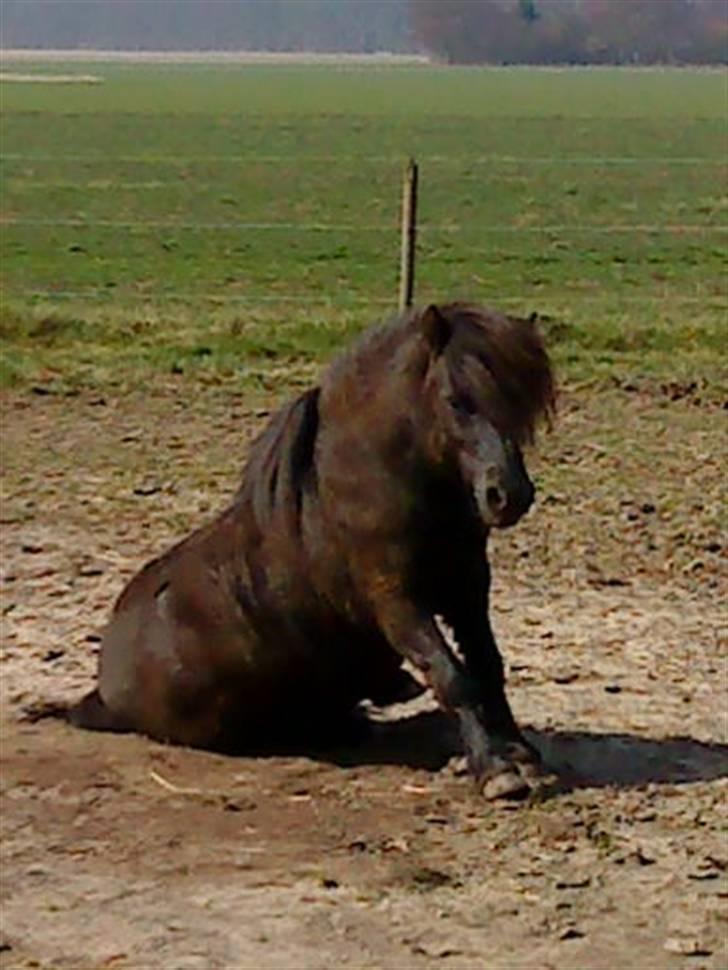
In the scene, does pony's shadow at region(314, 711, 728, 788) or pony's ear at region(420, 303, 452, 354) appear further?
pony's shadow at region(314, 711, 728, 788)

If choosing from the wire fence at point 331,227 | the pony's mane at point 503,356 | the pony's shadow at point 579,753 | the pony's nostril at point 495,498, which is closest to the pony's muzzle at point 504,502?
the pony's nostril at point 495,498

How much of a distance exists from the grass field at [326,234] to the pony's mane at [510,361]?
7.49 meters

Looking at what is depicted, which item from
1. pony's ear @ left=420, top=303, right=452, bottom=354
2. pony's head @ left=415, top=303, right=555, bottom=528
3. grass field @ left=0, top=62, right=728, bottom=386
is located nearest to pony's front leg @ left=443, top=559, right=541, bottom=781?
pony's head @ left=415, top=303, right=555, bottom=528

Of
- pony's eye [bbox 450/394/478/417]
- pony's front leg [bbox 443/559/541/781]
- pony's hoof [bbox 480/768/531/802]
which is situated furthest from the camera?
pony's front leg [bbox 443/559/541/781]

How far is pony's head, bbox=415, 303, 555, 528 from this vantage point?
5656mm

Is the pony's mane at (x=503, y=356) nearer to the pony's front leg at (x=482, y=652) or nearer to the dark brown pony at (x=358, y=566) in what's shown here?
the dark brown pony at (x=358, y=566)

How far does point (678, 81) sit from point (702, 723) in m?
126

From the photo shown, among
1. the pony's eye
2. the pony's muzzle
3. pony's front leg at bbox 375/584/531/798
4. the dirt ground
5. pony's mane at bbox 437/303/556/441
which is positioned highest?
pony's mane at bbox 437/303/556/441

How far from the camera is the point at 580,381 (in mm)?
13227

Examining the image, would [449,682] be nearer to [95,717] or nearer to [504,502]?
[504,502]

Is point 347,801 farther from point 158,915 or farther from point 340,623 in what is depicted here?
point 158,915

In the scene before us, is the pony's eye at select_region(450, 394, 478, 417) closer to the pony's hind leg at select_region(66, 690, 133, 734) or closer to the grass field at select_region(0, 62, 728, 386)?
the pony's hind leg at select_region(66, 690, 133, 734)

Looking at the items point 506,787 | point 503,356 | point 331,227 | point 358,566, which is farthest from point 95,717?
point 331,227

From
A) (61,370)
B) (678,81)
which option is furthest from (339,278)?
(678,81)
